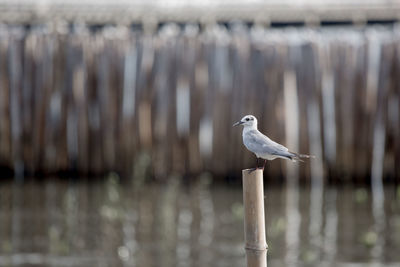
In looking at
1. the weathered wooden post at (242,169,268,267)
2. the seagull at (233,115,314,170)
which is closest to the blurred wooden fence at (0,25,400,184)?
the seagull at (233,115,314,170)

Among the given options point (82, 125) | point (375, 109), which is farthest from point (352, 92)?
point (82, 125)

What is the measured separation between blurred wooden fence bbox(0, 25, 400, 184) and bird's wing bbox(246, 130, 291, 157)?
7.85 metres

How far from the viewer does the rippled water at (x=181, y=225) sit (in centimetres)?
815

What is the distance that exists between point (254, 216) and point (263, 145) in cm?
66

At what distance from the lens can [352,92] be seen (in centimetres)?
1323

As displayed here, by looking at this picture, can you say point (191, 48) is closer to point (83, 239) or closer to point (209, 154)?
point (209, 154)

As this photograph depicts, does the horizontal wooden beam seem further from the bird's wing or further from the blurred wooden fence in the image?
the bird's wing

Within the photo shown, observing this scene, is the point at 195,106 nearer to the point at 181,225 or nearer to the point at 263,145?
the point at 181,225

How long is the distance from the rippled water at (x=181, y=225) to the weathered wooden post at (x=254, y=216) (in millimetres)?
3223

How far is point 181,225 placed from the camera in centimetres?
964

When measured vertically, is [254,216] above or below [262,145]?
below

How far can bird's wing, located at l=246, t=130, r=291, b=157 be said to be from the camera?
513 centimetres

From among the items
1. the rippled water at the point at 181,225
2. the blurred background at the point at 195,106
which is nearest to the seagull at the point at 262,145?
the rippled water at the point at 181,225

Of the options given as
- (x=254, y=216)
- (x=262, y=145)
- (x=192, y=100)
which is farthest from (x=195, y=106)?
(x=254, y=216)
